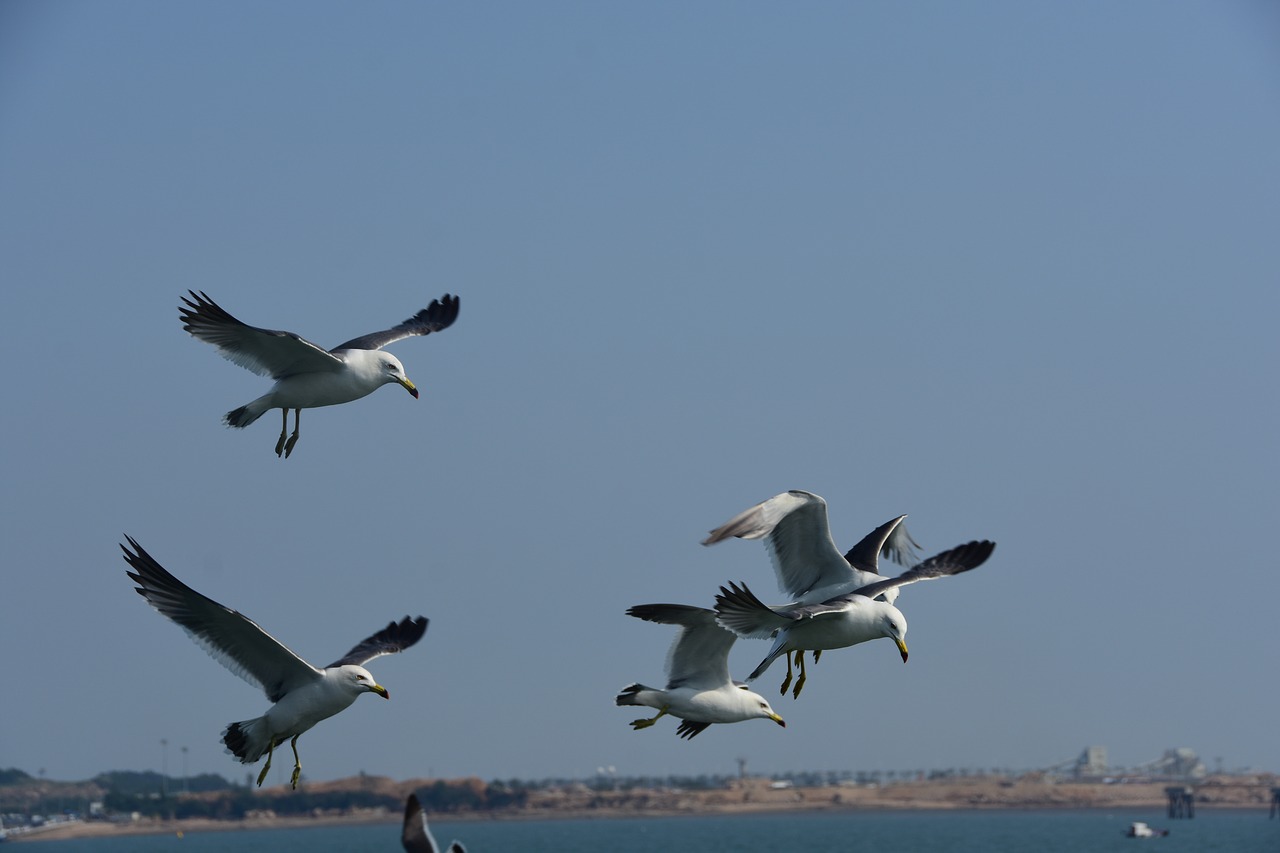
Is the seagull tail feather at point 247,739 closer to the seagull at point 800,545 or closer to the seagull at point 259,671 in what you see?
the seagull at point 259,671

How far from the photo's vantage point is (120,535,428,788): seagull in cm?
1806

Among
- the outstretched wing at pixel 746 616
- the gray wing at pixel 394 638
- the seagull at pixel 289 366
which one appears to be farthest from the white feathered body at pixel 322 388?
the outstretched wing at pixel 746 616

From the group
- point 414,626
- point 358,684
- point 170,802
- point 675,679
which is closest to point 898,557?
point 675,679

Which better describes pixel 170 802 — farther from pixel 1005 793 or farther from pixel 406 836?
pixel 406 836

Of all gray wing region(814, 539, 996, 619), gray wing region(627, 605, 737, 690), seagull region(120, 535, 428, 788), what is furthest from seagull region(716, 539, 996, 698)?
seagull region(120, 535, 428, 788)

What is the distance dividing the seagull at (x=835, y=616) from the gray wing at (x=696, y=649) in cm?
223

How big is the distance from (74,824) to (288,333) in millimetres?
191102

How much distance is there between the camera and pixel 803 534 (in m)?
21.6

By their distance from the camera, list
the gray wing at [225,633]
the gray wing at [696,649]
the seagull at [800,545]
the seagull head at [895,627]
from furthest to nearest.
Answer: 1. the gray wing at [696,649]
2. the seagull at [800,545]
3. the seagull head at [895,627]
4. the gray wing at [225,633]

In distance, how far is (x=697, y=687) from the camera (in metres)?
22.5

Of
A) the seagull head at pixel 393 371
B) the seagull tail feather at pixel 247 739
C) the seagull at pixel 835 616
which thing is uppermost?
the seagull head at pixel 393 371

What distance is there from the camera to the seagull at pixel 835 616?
60.8 ft

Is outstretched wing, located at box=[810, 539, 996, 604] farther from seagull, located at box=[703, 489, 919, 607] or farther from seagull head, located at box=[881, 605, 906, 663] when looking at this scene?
seagull, located at box=[703, 489, 919, 607]

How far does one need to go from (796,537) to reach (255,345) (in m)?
7.50
